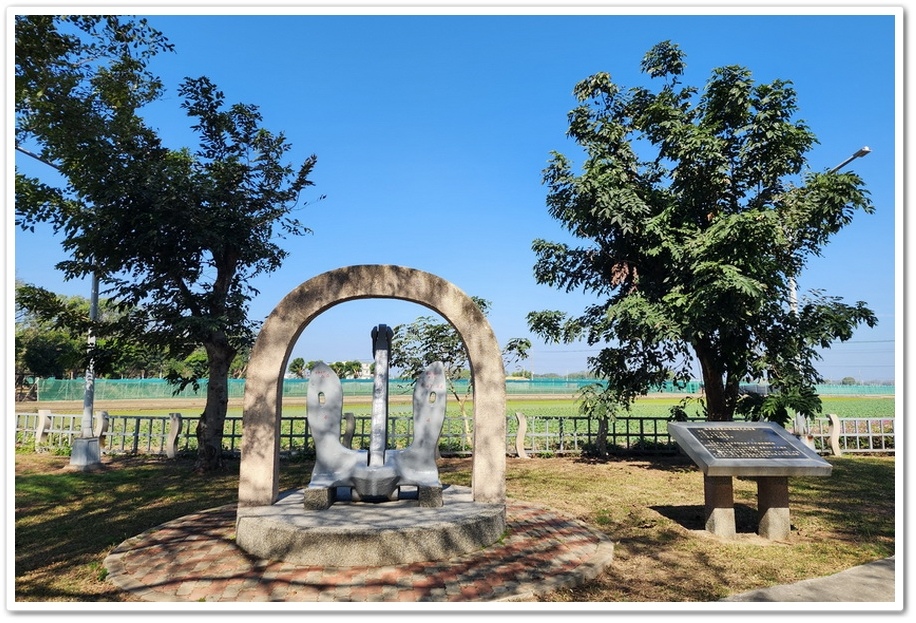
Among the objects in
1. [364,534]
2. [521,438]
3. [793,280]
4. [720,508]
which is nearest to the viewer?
[364,534]

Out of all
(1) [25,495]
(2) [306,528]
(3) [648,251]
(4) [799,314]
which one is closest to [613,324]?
(3) [648,251]

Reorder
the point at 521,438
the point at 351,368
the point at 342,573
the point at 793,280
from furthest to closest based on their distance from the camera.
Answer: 1. the point at 351,368
2. the point at 521,438
3. the point at 793,280
4. the point at 342,573

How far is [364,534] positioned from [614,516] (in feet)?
13.0

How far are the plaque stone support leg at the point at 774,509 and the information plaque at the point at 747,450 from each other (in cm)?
42

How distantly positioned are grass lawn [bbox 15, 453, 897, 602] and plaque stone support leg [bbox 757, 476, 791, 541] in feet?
0.50

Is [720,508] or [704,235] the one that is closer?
[720,508]

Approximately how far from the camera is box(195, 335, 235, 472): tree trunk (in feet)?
36.8

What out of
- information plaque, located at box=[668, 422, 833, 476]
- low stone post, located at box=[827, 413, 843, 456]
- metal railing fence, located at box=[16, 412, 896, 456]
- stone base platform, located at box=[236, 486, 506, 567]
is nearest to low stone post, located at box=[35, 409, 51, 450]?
metal railing fence, located at box=[16, 412, 896, 456]

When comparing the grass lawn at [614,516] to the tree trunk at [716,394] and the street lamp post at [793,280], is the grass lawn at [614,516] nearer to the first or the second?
the tree trunk at [716,394]

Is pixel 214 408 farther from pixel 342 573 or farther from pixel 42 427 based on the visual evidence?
pixel 342 573

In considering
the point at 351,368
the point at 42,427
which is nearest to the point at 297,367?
the point at 351,368

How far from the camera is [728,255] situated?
991 cm

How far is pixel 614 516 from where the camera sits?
7.43 meters

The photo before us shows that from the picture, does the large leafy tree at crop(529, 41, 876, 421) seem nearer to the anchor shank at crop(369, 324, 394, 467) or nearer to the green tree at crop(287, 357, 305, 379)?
the anchor shank at crop(369, 324, 394, 467)
